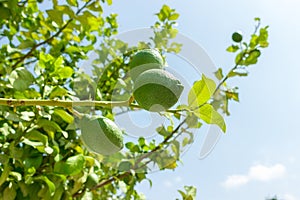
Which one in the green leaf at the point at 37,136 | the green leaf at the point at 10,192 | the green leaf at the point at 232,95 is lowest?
the green leaf at the point at 10,192

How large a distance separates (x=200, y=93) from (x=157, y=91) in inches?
4.8

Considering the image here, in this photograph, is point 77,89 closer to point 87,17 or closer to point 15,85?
point 87,17

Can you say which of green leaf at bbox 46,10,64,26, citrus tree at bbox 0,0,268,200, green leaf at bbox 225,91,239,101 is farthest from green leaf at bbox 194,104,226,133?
green leaf at bbox 225,91,239,101

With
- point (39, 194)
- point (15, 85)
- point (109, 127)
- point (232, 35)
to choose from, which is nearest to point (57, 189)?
point (39, 194)

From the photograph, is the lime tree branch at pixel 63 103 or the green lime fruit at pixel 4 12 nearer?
the lime tree branch at pixel 63 103

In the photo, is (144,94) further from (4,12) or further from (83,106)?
(4,12)

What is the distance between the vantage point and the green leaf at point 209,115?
2.47ft

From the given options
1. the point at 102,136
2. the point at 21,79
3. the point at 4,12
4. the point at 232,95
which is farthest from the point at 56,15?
the point at 102,136

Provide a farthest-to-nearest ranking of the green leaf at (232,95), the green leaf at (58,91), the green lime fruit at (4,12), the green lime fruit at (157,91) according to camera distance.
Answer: the green leaf at (232,95) < the green lime fruit at (4,12) < the green leaf at (58,91) < the green lime fruit at (157,91)

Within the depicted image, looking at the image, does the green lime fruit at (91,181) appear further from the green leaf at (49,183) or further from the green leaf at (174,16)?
the green leaf at (174,16)

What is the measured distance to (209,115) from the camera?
75 centimetres

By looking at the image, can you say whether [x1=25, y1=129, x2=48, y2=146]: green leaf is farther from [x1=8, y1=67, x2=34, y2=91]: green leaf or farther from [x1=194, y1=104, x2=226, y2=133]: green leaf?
[x1=194, y1=104, x2=226, y2=133]: green leaf

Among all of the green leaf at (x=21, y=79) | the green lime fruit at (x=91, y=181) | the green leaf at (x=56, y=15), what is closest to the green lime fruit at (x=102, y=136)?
the green leaf at (x=21, y=79)

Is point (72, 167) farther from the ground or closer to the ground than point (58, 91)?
closer to the ground
